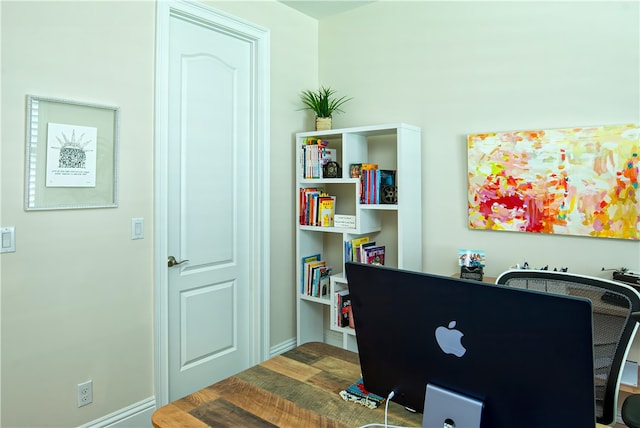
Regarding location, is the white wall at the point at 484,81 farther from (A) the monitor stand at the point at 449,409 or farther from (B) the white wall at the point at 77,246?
(A) the monitor stand at the point at 449,409

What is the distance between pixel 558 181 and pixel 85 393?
2.82 metres

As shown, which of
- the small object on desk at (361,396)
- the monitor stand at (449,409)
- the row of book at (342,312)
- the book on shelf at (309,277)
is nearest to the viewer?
the monitor stand at (449,409)

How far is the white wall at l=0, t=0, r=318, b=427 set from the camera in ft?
6.28

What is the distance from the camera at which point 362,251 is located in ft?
9.58

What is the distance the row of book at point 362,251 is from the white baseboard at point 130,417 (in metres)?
1.52

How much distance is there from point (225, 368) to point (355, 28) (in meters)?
2.75

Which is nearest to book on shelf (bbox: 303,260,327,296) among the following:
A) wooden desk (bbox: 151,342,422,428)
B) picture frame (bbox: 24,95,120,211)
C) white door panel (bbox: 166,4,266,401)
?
white door panel (bbox: 166,4,266,401)

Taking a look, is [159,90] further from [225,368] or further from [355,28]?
Result: [225,368]

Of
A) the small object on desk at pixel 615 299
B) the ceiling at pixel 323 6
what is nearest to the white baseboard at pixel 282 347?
the small object on desk at pixel 615 299

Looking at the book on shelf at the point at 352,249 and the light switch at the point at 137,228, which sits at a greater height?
the light switch at the point at 137,228

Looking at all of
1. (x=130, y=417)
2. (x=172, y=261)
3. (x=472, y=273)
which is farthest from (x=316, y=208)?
(x=130, y=417)

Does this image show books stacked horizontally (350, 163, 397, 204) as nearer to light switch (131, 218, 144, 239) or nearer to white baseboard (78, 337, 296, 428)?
light switch (131, 218, 144, 239)

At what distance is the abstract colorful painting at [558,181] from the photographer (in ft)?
7.26

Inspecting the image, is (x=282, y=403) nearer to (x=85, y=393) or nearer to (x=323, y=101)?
(x=85, y=393)
